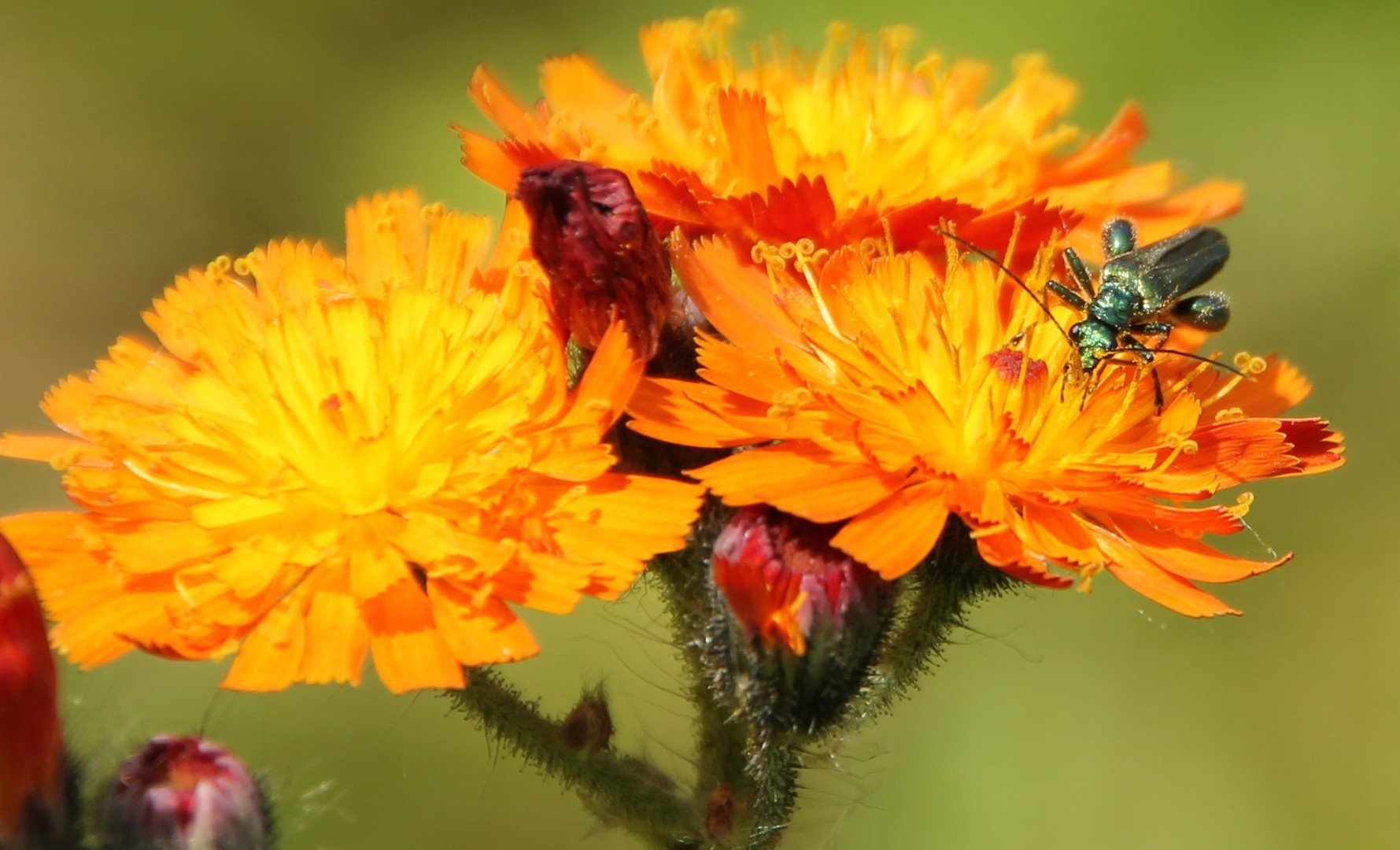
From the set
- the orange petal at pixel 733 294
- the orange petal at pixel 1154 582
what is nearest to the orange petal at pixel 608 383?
the orange petal at pixel 733 294

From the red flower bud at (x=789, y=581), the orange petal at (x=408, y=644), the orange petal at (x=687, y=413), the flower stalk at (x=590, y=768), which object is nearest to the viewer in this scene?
the orange petal at (x=408, y=644)

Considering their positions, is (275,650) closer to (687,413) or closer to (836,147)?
(687,413)

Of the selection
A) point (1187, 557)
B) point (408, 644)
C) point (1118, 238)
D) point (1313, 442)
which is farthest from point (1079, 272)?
point (408, 644)

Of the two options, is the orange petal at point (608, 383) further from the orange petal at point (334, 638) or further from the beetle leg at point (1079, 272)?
the beetle leg at point (1079, 272)

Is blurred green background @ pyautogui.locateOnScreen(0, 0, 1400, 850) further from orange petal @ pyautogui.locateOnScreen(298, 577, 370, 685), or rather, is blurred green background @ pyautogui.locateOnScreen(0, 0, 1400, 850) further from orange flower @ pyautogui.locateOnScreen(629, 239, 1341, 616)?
orange petal @ pyautogui.locateOnScreen(298, 577, 370, 685)


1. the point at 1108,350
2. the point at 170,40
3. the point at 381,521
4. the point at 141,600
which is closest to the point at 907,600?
the point at 1108,350

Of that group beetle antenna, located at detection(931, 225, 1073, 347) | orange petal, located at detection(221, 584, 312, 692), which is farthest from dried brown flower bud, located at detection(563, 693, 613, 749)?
beetle antenna, located at detection(931, 225, 1073, 347)
